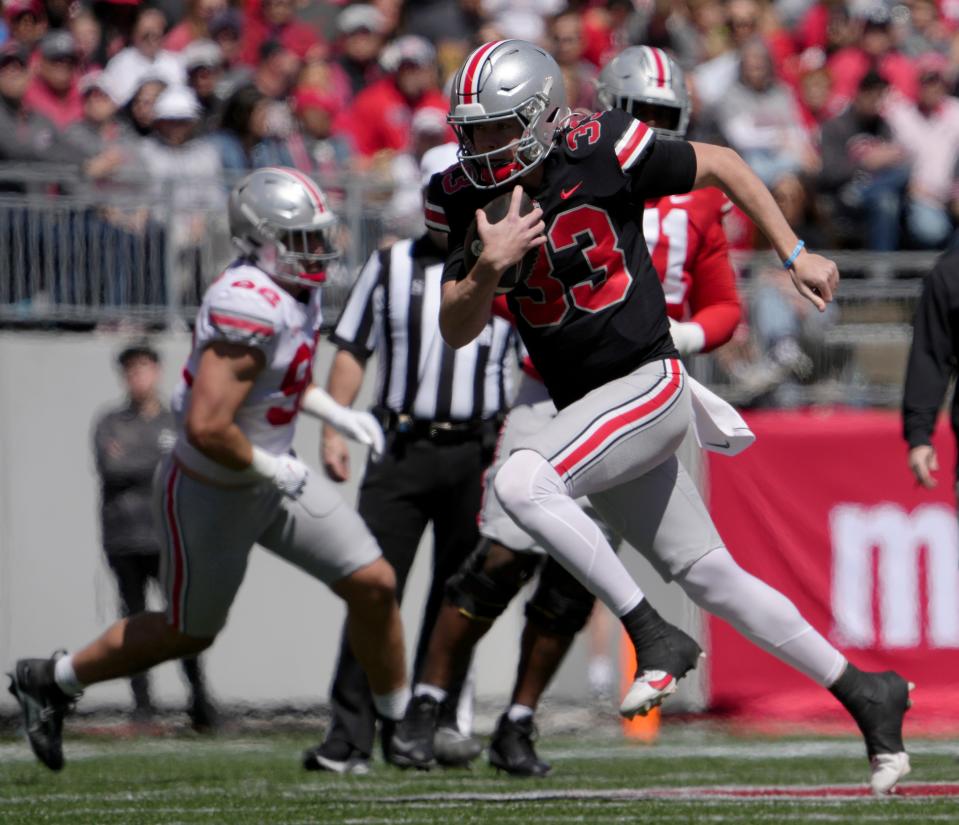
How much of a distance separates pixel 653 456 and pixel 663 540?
0.77 ft

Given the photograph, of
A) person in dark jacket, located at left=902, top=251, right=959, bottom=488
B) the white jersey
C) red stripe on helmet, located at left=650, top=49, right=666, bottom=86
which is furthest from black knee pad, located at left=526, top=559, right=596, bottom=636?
red stripe on helmet, located at left=650, top=49, right=666, bottom=86

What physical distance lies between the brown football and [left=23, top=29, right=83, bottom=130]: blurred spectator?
18.4 ft

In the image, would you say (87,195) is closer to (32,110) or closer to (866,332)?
(32,110)

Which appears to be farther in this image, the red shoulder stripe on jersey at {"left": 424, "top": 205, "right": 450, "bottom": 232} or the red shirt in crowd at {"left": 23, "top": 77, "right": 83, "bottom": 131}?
the red shirt in crowd at {"left": 23, "top": 77, "right": 83, "bottom": 131}

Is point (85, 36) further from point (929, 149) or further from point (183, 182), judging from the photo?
point (929, 149)

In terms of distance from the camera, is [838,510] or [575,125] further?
[838,510]

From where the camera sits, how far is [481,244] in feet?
14.4

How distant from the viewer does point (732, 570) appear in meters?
4.68

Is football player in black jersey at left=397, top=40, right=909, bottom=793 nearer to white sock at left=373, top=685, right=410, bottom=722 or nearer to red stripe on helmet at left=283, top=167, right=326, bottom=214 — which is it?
red stripe on helmet at left=283, top=167, right=326, bottom=214

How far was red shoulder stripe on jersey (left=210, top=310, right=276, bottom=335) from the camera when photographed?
540cm

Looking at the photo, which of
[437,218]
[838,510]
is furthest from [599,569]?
[838,510]

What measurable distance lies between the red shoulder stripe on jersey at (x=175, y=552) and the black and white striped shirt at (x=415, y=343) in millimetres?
1071

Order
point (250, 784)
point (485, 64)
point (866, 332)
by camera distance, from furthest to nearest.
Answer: point (866, 332) < point (250, 784) < point (485, 64)

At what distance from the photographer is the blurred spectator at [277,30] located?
11.6 meters
